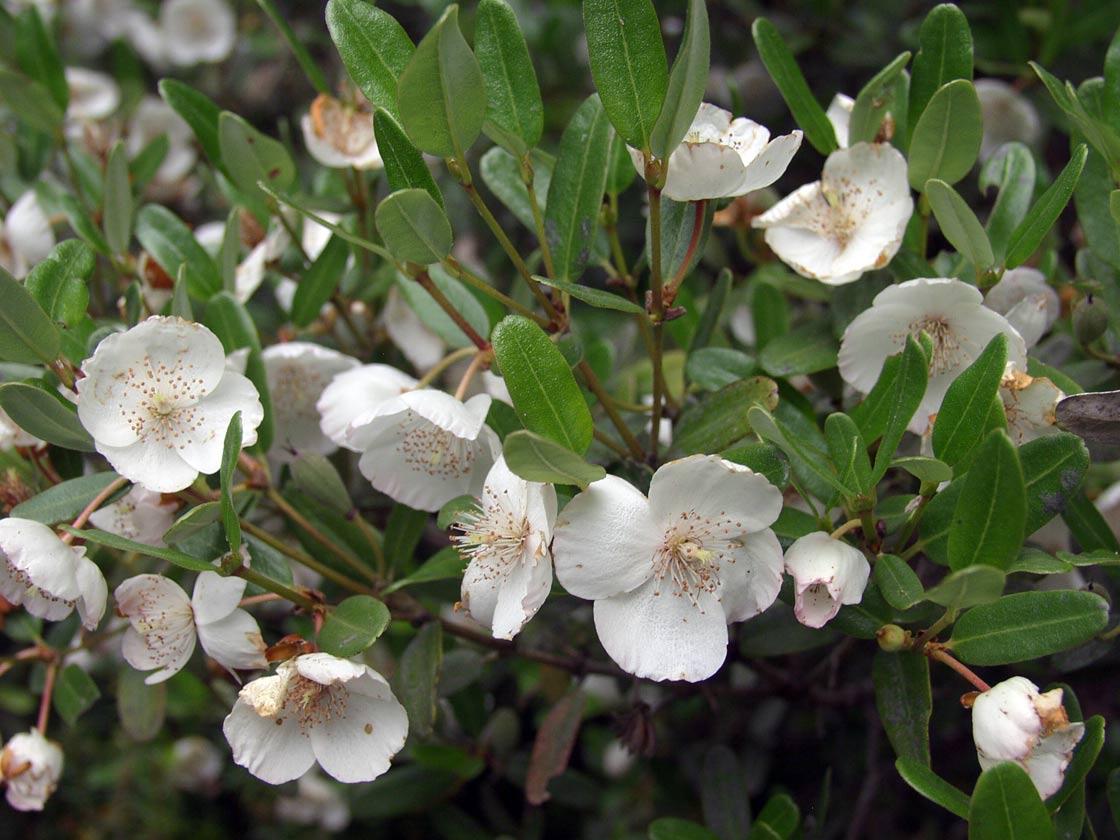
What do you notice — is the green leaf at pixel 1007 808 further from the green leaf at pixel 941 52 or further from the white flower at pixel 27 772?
the white flower at pixel 27 772

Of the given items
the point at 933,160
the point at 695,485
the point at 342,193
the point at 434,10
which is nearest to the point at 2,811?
the point at 342,193

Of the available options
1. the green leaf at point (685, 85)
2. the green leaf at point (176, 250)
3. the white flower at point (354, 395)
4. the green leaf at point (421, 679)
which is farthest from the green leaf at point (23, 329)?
the green leaf at point (685, 85)

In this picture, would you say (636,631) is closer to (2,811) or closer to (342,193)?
(342,193)

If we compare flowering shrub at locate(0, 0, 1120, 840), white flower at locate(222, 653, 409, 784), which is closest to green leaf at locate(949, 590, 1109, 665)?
flowering shrub at locate(0, 0, 1120, 840)

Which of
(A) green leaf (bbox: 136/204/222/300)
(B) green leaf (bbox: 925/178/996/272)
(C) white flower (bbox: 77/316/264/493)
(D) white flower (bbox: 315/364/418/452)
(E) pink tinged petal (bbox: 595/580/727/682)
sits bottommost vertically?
(A) green leaf (bbox: 136/204/222/300)

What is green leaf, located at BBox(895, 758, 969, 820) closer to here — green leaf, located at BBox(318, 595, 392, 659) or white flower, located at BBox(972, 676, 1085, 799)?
white flower, located at BBox(972, 676, 1085, 799)

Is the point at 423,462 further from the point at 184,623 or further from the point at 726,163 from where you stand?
the point at 726,163

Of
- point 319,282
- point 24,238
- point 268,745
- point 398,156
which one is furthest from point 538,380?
point 24,238
